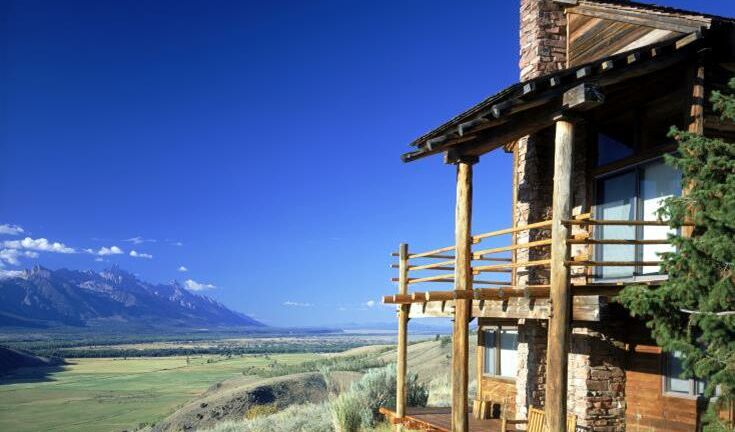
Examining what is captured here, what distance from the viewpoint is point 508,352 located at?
15352 millimetres

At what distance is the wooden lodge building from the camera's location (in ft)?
32.4

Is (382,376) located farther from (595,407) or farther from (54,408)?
(54,408)

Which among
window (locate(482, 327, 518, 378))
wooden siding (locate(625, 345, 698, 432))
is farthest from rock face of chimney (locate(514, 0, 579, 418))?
wooden siding (locate(625, 345, 698, 432))

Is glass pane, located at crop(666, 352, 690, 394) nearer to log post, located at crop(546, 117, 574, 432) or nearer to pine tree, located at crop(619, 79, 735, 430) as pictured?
log post, located at crop(546, 117, 574, 432)

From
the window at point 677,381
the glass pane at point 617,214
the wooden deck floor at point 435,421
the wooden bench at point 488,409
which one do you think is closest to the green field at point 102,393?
the wooden deck floor at point 435,421

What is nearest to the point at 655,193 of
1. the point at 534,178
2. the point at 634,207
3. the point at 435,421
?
the point at 634,207

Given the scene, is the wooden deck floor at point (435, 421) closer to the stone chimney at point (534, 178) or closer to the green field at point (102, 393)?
the stone chimney at point (534, 178)

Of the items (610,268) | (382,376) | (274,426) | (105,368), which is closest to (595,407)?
(610,268)

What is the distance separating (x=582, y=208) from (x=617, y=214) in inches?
37.5

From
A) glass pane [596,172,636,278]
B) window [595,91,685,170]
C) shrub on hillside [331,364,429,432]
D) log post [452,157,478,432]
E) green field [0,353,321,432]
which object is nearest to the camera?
window [595,91,685,170]

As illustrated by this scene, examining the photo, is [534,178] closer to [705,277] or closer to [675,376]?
[675,376]

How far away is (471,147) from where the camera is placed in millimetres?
12547

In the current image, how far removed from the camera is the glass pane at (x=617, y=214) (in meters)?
11.7

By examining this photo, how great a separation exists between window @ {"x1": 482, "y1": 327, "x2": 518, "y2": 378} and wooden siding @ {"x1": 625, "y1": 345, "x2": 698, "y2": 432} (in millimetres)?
3242
